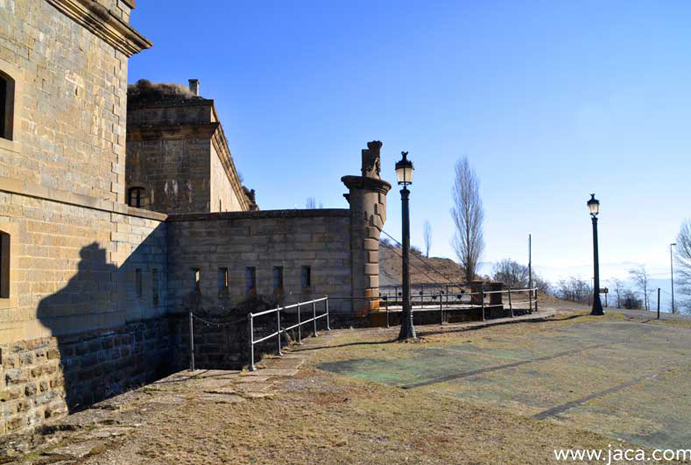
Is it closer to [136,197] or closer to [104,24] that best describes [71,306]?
[104,24]

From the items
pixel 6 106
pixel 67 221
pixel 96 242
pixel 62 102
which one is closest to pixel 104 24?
pixel 62 102

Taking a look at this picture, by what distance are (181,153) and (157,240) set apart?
6547 millimetres

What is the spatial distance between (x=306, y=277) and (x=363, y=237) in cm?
207

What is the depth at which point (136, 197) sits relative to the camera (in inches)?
774

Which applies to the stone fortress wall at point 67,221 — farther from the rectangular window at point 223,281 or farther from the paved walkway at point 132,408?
the paved walkway at point 132,408

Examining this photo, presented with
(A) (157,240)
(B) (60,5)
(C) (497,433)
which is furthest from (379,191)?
(C) (497,433)

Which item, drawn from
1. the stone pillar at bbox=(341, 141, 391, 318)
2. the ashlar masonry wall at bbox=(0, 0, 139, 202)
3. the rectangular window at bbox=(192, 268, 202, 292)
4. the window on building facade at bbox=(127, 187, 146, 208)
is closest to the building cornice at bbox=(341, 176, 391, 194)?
the stone pillar at bbox=(341, 141, 391, 318)

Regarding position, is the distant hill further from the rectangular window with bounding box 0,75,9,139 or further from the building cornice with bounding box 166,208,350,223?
the rectangular window with bounding box 0,75,9,139

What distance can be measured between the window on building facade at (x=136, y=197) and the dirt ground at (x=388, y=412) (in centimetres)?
1311

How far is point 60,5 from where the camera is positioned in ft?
33.9

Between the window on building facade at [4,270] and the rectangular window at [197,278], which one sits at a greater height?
the window on building facade at [4,270]

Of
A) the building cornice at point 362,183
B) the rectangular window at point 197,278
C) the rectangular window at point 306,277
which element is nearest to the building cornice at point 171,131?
the rectangular window at point 197,278

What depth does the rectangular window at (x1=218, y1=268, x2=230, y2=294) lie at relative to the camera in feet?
47.7

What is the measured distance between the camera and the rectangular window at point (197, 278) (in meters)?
14.6
